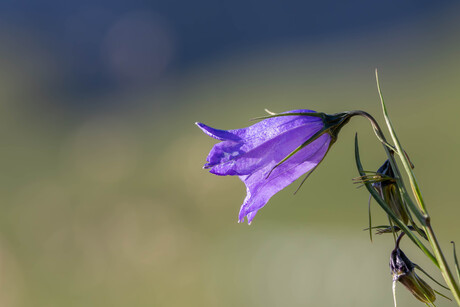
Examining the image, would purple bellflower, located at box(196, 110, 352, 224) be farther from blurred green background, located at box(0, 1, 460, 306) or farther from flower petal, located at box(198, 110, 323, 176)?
blurred green background, located at box(0, 1, 460, 306)

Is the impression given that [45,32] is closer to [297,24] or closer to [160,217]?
[297,24]

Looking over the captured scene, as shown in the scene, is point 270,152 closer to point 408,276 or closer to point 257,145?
point 257,145

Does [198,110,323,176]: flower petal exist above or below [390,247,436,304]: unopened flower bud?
above

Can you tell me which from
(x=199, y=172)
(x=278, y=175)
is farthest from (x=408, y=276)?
(x=199, y=172)

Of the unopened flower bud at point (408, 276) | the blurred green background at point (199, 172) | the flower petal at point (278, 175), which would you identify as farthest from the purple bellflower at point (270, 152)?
the blurred green background at point (199, 172)

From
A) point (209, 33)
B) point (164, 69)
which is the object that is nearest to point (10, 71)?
point (164, 69)

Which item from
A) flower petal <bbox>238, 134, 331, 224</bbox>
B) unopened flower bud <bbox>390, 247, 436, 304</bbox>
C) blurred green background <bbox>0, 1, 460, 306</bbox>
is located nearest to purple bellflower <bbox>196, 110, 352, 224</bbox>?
flower petal <bbox>238, 134, 331, 224</bbox>

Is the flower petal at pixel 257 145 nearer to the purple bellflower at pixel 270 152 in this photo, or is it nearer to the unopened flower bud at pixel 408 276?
the purple bellflower at pixel 270 152

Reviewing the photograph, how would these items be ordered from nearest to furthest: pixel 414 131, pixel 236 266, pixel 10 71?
pixel 236 266 < pixel 414 131 < pixel 10 71
